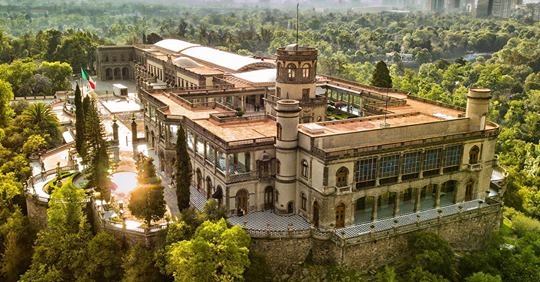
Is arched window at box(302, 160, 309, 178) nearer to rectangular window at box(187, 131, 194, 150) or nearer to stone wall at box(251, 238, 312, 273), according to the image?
stone wall at box(251, 238, 312, 273)

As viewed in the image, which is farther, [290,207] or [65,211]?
[290,207]

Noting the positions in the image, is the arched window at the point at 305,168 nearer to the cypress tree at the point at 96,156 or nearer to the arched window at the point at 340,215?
the arched window at the point at 340,215

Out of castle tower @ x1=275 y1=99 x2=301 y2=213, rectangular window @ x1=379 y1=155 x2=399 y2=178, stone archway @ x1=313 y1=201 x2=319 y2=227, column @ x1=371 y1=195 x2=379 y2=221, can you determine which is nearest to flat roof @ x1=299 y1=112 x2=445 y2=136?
castle tower @ x1=275 y1=99 x2=301 y2=213

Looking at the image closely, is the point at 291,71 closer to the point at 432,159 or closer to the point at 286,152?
the point at 286,152

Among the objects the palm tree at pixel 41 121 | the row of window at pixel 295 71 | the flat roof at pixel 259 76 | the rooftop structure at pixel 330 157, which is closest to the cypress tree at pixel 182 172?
the rooftop structure at pixel 330 157

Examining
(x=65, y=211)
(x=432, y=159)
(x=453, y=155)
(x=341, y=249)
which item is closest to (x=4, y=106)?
(x=65, y=211)

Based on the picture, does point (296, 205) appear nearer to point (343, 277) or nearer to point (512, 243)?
point (343, 277)

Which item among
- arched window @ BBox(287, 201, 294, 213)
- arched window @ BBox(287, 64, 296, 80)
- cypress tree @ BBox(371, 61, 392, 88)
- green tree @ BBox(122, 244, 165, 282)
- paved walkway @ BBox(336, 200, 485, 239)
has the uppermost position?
arched window @ BBox(287, 64, 296, 80)
